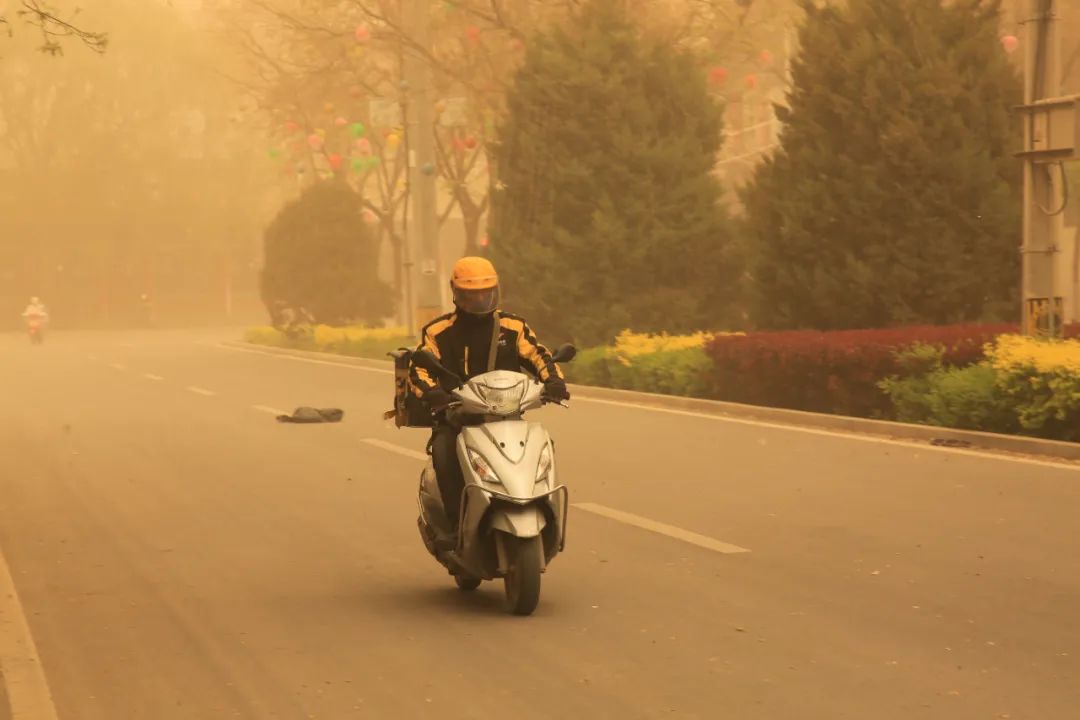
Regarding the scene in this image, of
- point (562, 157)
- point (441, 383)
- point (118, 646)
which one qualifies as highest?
point (562, 157)

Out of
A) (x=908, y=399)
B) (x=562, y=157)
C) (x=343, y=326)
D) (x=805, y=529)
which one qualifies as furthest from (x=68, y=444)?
(x=343, y=326)

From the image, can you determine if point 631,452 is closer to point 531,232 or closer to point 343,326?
point 531,232

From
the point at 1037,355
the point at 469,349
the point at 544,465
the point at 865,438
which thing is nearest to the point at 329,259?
the point at 865,438

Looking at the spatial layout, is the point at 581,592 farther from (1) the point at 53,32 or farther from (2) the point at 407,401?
(1) the point at 53,32

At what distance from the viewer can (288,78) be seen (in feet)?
133

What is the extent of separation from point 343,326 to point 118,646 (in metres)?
35.8

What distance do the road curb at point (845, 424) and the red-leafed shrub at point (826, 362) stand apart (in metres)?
0.31

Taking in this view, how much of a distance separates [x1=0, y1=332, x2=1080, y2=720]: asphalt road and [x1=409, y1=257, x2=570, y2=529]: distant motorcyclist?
713 millimetres

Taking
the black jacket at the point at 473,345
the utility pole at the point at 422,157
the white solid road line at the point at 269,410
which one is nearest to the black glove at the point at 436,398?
the black jacket at the point at 473,345

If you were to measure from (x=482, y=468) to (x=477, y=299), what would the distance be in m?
0.85

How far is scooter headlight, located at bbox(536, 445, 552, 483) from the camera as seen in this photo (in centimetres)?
835

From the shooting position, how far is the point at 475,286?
339 inches

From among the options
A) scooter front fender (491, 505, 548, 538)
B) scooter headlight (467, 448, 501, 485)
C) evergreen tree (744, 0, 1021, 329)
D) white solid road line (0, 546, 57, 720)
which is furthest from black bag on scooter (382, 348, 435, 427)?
evergreen tree (744, 0, 1021, 329)

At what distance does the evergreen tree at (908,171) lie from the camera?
20.2 metres
